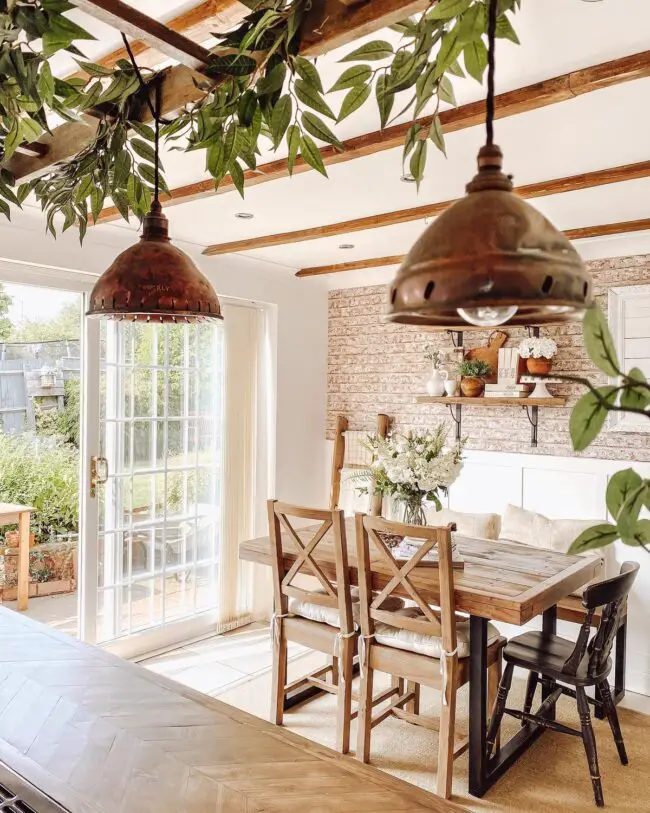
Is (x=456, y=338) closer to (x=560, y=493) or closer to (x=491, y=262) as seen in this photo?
(x=560, y=493)

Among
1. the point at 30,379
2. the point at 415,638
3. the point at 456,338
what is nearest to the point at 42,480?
the point at 30,379

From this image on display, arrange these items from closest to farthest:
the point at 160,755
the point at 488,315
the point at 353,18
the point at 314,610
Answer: the point at 488,315 < the point at 353,18 < the point at 160,755 < the point at 314,610

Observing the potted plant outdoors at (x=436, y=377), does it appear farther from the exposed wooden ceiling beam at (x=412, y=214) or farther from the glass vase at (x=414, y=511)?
the glass vase at (x=414, y=511)

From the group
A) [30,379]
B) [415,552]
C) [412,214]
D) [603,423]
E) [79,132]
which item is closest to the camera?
[603,423]

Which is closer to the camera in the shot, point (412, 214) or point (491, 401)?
point (412, 214)

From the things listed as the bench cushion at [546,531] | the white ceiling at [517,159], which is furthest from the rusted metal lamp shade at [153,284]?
the bench cushion at [546,531]

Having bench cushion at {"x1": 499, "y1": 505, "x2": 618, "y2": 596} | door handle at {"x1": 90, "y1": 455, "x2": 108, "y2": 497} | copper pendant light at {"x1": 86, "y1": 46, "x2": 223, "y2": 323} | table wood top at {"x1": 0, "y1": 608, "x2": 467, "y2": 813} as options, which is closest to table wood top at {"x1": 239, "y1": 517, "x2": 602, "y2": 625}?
bench cushion at {"x1": 499, "y1": 505, "x2": 618, "y2": 596}

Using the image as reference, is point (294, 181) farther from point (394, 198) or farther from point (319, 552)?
point (319, 552)

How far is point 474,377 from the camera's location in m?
4.38

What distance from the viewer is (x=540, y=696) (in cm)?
372

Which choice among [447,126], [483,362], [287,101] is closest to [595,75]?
[447,126]

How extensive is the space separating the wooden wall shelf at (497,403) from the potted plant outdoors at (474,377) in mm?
51

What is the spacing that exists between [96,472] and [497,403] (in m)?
2.48

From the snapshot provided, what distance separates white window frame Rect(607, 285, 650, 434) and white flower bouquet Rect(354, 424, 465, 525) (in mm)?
1216
